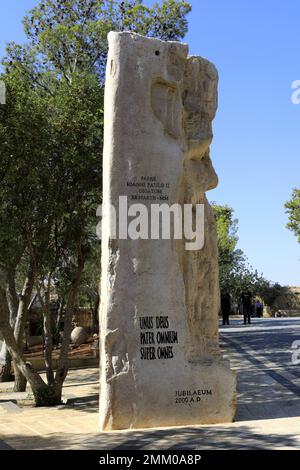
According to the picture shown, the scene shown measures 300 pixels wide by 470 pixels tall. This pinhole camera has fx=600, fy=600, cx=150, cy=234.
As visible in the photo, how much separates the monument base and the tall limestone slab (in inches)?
0.5

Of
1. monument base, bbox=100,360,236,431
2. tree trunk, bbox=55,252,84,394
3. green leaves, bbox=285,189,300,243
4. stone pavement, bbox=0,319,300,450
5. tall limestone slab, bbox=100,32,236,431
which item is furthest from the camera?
green leaves, bbox=285,189,300,243

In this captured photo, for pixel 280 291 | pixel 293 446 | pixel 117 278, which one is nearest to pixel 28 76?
pixel 117 278

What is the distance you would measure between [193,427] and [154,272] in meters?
2.04

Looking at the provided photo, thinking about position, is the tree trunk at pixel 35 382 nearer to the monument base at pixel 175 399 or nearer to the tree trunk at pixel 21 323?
the tree trunk at pixel 21 323

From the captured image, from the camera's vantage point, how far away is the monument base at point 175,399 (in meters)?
7.63

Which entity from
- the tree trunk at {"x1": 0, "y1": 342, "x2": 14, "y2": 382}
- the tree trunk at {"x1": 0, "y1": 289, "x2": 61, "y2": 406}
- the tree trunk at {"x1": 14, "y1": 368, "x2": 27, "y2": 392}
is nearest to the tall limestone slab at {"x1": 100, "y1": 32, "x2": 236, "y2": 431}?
the tree trunk at {"x1": 0, "y1": 289, "x2": 61, "y2": 406}

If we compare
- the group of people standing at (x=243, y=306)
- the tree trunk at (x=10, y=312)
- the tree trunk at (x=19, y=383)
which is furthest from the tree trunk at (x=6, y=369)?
the group of people standing at (x=243, y=306)

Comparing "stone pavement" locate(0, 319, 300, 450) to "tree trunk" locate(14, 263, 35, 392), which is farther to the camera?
"tree trunk" locate(14, 263, 35, 392)

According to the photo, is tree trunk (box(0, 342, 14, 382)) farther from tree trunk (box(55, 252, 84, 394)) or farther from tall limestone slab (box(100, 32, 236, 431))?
tall limestone slab (box(100, 32, 236, 431))

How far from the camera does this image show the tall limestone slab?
775 cm

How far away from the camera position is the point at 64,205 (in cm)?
1131

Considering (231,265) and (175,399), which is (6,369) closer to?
(175,399)

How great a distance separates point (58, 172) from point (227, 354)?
23.0 ft

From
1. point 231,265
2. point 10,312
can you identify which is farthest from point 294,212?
point 10,312
